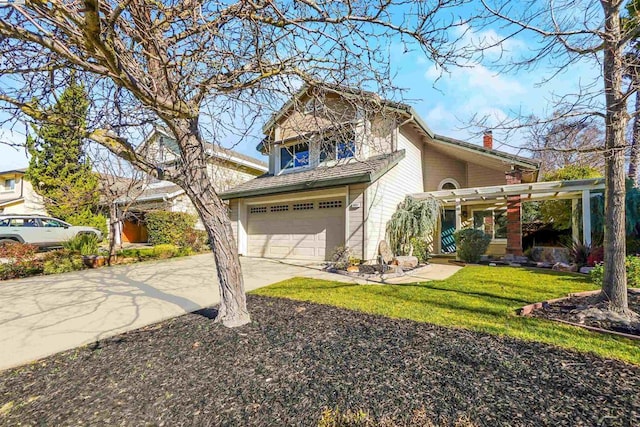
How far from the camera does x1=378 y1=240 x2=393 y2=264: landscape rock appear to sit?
9.52m

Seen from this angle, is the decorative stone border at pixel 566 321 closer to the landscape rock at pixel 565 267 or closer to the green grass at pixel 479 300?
the green grass at pixel 479 300

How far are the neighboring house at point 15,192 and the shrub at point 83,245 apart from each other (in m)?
15.7

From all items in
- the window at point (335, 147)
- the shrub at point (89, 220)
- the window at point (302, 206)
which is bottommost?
the shrub at point (89, 220)

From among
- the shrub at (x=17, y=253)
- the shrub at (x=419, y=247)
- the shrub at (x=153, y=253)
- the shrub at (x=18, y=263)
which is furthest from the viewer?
the shrub at (x=153, y=253)

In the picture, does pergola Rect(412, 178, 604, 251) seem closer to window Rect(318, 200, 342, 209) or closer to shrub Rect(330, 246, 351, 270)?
window Rect(318, 200, 342, 209)

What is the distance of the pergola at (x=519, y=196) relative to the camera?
8.89 metres

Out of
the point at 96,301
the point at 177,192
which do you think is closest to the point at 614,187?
the point at 96,301

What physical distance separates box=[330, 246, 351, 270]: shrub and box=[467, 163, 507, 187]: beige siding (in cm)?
733

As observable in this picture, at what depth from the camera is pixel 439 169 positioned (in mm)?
13344

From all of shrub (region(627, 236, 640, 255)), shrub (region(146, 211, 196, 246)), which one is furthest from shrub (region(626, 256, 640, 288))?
shrub (region(146, 211, 196, 246))

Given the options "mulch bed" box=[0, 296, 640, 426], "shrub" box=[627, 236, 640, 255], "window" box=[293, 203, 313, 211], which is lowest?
"mulch bed" box=[0, 296, 640, 426]

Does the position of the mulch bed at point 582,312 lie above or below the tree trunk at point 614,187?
below

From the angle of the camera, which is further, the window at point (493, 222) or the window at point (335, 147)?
the window at point (493, 222)

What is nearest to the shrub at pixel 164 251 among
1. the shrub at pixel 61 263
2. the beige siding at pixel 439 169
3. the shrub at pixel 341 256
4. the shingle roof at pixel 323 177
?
the shrub at pixel 61 263
